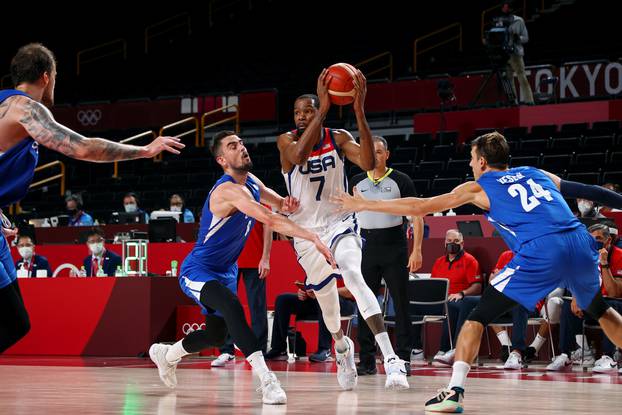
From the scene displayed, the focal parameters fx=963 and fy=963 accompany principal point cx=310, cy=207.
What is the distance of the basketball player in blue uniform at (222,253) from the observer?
6465mm

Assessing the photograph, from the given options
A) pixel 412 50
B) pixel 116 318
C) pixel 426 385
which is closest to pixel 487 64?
pixel 412 50

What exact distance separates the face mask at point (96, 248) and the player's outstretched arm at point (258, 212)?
6.77 meters

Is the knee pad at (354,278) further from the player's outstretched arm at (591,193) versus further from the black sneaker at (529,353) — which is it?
the black sneaker at (529,353)

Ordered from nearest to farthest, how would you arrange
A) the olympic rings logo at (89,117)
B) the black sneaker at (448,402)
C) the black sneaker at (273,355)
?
the black sneaker at (448,402) < the black sneaker at (273,355) < the olympic rings logo at (89,117)

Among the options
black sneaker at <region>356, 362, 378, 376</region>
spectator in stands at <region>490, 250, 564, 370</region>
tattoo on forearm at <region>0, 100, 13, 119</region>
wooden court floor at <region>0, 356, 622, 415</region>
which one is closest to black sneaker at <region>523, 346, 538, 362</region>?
spectator in stands at <region>490, 250, 564, 370</region>

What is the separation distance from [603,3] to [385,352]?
63.2 ft

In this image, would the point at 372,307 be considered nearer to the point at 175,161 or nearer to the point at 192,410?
the point at 192,410

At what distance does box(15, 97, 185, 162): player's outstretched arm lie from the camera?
4664 mm

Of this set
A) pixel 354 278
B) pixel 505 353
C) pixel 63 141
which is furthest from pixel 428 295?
pixel 63 141

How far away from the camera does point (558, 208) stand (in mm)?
5859

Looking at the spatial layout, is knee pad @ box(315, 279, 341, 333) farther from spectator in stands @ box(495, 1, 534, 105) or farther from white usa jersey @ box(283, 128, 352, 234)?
spectator in stands @ box(495, 1, 534, 105)

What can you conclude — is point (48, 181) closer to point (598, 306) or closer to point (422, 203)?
point (422, 203)

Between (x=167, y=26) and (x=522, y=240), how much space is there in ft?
87.4

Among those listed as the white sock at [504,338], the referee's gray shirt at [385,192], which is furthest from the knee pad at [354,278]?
the white sock at [504,338]
